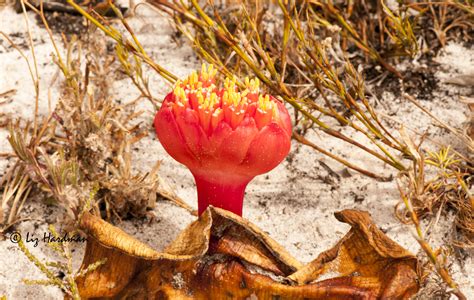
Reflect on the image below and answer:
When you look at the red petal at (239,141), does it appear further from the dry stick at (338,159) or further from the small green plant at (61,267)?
the dry stick at (338,159)

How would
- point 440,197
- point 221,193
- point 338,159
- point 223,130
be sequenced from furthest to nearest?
point 338,159, point 440,197, point 221,193, point 223,130

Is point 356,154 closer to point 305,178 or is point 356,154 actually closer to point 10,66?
point 305,178

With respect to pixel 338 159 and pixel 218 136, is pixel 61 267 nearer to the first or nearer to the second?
pixel 218 136

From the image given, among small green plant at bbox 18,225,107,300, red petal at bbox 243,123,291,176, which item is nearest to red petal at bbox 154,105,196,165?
red petal at bbox 243,123,291,176

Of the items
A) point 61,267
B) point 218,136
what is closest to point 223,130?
point 218,136

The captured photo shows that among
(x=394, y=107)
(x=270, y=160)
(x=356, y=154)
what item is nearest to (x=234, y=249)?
(x=270, y=160)
